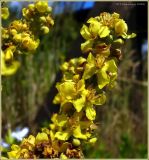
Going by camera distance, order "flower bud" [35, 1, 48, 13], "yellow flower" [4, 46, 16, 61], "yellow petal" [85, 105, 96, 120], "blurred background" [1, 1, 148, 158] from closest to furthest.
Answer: "yellow flower" [4, 46, 16, 61], "yellow petal" [85, 105, 96, 120], "flower bud" [35, 1, 48, 13], "blurred background" [1, 1, 148, 158]

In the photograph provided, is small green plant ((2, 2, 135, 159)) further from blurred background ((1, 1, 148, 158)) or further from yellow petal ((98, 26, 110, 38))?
blurred background ((1, 1, 148, 158))

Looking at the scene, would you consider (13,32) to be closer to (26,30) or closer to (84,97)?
(26,30)

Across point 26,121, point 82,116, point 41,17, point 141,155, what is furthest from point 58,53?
point 82,116

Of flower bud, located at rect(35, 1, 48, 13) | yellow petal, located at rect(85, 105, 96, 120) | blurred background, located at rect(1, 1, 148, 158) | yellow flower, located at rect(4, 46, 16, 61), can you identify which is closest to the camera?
yellow flower, located at rect(4, 46, 16, 61)

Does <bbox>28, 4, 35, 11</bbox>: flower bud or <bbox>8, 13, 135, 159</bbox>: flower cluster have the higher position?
<bbox>28, 4, 35, 11</bbox>: flower bud

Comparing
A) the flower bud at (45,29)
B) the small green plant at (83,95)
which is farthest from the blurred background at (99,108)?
the small green plant at (83,95)

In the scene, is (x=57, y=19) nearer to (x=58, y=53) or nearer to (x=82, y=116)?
(x=58, y=53)

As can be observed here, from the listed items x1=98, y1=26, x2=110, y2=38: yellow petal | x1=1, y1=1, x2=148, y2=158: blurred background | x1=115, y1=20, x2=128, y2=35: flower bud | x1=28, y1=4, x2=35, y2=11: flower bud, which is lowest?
x1=1, y1=1, x2=148, y2=158: blurred background

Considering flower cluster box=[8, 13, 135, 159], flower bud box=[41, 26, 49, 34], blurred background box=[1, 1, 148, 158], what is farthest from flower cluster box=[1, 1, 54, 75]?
blurred background box=[1, 1, 148, 158]
